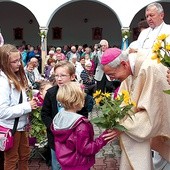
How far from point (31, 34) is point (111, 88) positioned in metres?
16.5

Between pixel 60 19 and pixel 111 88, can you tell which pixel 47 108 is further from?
pixel 60 19

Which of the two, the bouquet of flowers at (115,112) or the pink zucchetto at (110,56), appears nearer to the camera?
the bouquet of flowers at (115,112)

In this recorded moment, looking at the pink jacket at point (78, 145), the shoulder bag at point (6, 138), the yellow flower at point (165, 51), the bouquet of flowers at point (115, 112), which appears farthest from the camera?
the shoulder bag at point (6, 138)

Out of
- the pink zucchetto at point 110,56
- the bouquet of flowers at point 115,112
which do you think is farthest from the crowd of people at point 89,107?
the bouquet of flowers at point 115,112

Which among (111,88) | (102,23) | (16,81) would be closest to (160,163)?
(16,81)

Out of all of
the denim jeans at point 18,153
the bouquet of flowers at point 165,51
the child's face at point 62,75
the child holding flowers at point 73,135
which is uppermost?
the bouquet of flowers at point 165,51

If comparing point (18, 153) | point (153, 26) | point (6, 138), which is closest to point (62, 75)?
point (6, 138)

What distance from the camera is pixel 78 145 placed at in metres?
3.12

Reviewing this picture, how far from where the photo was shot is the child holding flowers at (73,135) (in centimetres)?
310

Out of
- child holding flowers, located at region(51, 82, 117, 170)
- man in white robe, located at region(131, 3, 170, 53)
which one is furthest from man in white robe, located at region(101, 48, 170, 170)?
man in white robe, located at region(131, 3, 170, 53)

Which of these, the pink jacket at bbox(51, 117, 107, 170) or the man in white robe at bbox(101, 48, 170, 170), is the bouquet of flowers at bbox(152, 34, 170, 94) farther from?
the pink jacket at bbox(51, 117, 107, 170)

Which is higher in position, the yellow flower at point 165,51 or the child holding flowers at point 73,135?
the yellow flower at point 165,51

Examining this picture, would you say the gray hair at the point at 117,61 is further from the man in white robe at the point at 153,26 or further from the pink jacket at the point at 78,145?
the man in white robe at the point at 153,26

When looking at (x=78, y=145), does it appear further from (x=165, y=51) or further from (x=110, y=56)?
(x=165, y=51)
